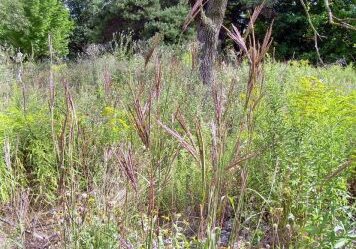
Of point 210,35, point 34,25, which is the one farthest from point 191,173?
point 34,25

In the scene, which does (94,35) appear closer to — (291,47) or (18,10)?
(18,10)

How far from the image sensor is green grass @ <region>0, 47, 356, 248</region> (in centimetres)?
127

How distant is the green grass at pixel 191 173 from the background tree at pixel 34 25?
15386mm

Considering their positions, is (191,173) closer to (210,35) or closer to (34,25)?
(210,35)

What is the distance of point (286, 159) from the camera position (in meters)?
2.24

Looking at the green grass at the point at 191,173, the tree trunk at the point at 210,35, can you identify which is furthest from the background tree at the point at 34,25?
the green grass at the point at 191,173

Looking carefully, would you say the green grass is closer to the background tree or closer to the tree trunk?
the tree trunk

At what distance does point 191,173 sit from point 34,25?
19.5 metres

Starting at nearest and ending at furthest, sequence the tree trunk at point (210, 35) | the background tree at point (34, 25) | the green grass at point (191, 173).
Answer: the green grass at point (191, 173) < the tree trunk at point (210, 35) < the background tree at point (34, 25)

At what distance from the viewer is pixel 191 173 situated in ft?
9.23

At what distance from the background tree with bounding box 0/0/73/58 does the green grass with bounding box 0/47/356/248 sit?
1539 centimetres

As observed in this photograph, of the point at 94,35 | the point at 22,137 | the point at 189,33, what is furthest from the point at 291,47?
the point at 22,137

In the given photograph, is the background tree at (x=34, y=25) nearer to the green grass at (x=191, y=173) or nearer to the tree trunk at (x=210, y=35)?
the tree trunk at (x=210, y=35)

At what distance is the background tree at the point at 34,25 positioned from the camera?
57.3 ft
